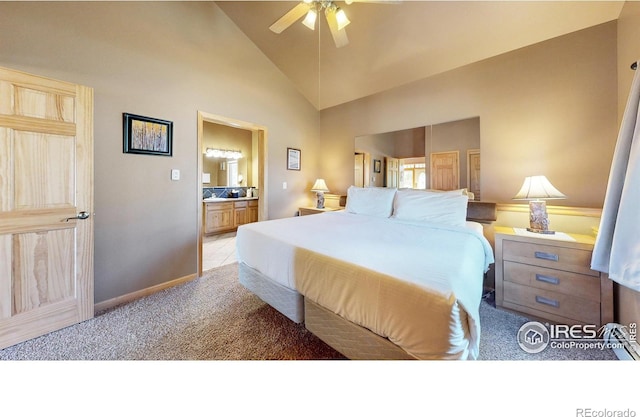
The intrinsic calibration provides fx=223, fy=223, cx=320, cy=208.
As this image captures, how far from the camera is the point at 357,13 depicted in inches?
92.8

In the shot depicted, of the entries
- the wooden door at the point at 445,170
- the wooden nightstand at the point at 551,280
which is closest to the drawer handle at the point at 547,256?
the wooden nightstand at the point at 551,280

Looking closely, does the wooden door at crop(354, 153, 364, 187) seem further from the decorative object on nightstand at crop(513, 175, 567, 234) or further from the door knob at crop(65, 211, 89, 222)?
the door knob at crop(65, 211, 89, 222)

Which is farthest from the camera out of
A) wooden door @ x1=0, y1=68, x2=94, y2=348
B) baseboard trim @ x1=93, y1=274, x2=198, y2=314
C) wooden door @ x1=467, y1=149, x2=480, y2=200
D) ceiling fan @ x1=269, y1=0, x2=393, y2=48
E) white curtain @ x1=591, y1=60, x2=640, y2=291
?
wooden door @ x1=467, y1=149, x2=480, y2=200

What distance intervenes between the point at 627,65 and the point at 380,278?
249cm

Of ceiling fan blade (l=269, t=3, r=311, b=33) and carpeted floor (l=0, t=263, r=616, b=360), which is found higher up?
ceiling fan blade (l=269, t=3, r=311, b=33)

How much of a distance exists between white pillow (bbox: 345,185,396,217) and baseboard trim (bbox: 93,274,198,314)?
6.99ft

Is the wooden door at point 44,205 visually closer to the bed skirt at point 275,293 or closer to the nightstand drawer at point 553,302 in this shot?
the bed skirt at point 275,293

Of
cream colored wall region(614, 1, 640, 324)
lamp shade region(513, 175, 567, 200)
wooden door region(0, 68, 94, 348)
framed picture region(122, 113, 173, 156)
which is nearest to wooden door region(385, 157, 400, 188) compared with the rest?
lamp shade region(513, 175, 567, 200)

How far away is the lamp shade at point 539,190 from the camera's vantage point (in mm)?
1828

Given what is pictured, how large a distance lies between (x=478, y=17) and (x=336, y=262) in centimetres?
259

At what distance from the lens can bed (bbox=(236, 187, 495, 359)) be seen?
0.89m

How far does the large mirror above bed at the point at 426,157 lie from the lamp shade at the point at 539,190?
0.56 m

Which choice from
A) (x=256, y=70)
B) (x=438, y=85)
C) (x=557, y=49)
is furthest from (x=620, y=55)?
(x=256, y=70)
